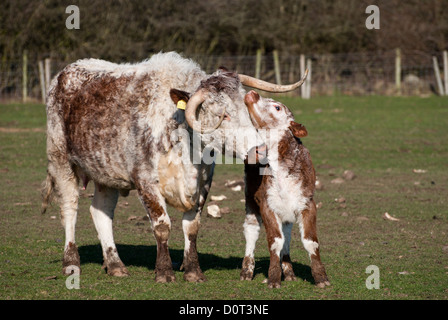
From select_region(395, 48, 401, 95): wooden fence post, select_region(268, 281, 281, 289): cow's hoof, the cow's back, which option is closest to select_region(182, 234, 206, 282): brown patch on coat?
select_region(268, 281, 281, 289): cow's hoof

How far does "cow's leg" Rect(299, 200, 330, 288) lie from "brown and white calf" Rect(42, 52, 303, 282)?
3.04 feet

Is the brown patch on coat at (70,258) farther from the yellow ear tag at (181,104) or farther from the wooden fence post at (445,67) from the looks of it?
the wooden fence post at (445,67)

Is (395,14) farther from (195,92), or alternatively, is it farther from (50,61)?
(195,92)

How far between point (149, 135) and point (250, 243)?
1.70 metres

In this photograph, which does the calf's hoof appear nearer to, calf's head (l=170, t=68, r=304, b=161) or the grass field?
the grass field

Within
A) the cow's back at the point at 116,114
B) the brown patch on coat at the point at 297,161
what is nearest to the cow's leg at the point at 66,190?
the cow's back at the point at 116,114

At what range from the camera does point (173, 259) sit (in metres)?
9.70

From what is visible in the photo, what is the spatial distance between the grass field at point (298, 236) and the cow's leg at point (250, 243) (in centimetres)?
14

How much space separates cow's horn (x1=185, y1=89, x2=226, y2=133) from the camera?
7629mm

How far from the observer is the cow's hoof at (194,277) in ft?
27.1

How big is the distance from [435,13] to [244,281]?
3098 centimetres

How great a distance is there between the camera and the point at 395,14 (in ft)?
121
